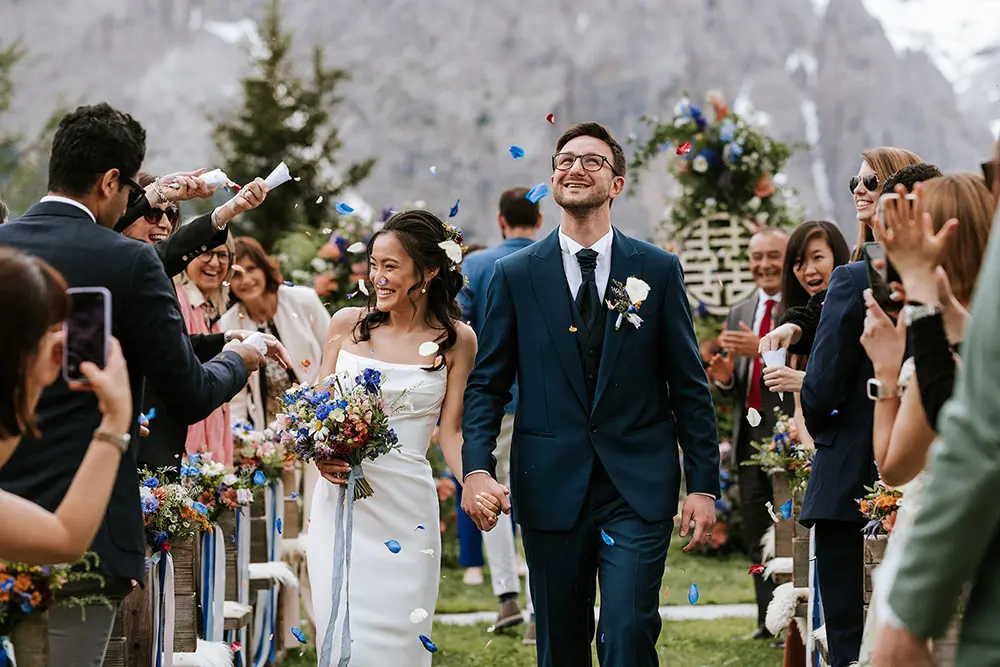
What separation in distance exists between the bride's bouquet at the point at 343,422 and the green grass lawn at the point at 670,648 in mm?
2716

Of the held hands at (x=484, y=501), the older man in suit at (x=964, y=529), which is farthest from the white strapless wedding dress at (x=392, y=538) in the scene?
the older man in suit at (x=964, y=529)

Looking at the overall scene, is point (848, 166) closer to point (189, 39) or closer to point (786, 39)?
point (786, 39)

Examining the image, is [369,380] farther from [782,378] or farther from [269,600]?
[269,600]

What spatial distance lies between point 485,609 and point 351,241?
11.5ft

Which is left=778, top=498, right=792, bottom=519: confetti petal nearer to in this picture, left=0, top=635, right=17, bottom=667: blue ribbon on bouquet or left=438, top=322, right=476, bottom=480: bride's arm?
left=438, top=322, right=476, bottom=480: bride's arm

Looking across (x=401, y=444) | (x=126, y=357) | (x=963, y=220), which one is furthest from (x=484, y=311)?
(x=963, y=220)

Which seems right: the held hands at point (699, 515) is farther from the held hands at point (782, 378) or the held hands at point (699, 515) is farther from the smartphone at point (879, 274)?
the smartphone at point (879, 274)

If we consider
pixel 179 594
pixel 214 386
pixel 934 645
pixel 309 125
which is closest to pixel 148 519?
pixel 179 594

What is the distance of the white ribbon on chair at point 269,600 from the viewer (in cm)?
761

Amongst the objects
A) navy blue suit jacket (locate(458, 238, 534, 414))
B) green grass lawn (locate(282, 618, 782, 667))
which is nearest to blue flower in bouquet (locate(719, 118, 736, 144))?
navy blue suit jacket (locate(458, 238, 534, 414))

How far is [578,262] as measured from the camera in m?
5.43

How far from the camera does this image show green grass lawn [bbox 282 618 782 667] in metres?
7.90

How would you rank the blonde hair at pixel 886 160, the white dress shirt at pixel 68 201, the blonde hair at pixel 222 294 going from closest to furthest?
1. the white dress shirt at pixel 68 201
2. the blonde hair at pixel 886 160
3. the blonde hair at pixel 222 294

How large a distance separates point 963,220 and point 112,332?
2483mm
